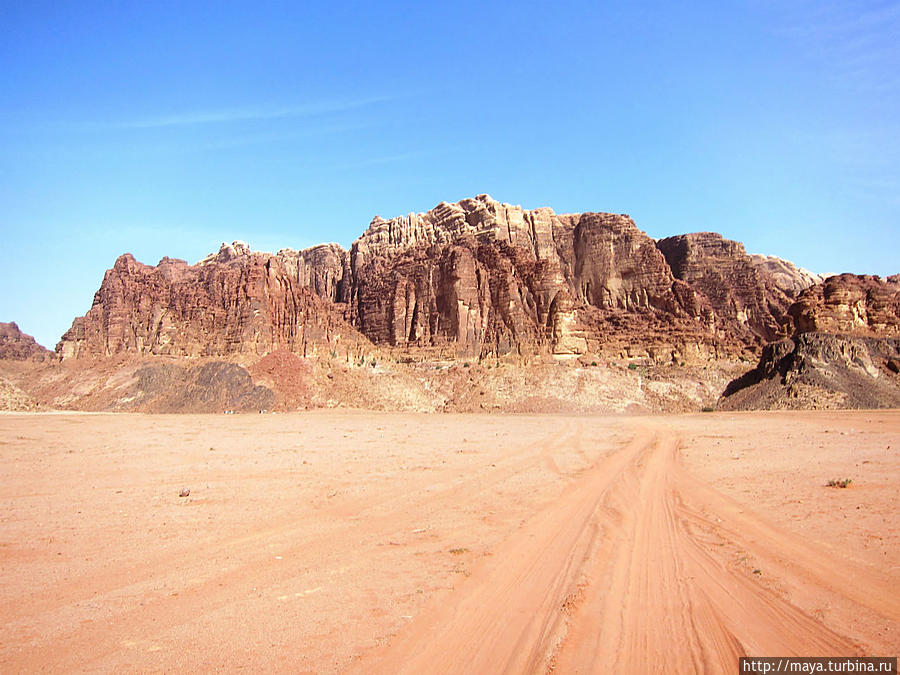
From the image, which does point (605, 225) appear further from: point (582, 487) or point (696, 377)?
point (582, 487)

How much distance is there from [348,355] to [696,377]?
41.5 metres

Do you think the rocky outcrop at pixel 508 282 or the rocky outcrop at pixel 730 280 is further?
the rocky outcrop at pixel 730 280

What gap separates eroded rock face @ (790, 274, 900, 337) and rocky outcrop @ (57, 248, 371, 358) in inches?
1997

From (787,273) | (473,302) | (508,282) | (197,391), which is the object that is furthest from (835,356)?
(787,273)

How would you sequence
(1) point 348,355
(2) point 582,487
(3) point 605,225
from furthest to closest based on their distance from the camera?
(3) point 605,225 → (1) point 348,355 → (2) point 582,487

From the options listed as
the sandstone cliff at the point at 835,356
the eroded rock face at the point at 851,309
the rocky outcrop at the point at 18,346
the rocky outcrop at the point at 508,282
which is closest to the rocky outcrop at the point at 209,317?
the rocky outcrop at the point at 508,282

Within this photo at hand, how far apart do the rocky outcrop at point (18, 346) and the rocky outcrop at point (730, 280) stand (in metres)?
103

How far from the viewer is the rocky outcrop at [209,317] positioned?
197 ft

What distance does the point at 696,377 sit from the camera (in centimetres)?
5725

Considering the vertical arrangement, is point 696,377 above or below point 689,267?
below

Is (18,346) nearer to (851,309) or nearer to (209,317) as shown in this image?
(209,317)

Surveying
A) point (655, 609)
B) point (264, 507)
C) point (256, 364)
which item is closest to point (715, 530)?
point (655, 609)

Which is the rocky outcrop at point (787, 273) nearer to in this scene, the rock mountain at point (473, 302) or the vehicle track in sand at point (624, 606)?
the rock mountain at point (473, 302)

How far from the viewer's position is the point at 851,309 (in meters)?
49.5
